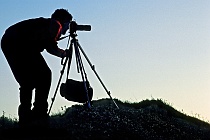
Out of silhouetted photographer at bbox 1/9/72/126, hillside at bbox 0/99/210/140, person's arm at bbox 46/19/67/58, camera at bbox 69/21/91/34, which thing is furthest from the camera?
hillside at bbox 0/99/210/140

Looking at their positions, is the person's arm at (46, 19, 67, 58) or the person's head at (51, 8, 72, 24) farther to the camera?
the person's head at (51, 8, 72, 24)

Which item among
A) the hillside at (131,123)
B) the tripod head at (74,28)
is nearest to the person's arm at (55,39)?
the tripod head at (74,28)

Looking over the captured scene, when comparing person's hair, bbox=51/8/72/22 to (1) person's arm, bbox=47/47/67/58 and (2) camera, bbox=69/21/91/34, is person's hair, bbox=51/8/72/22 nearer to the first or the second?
(1) person's arm, bbox=47/47/67/58

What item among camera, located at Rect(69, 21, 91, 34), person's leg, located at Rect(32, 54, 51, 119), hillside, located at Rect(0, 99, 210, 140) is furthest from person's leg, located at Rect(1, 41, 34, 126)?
camera, located at Rect(69, 21, 91, 34)

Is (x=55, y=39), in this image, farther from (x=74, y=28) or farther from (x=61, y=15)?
(x=74, y=28)

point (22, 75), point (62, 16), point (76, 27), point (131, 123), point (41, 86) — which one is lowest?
point (41, 86)

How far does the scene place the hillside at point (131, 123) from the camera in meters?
10.2

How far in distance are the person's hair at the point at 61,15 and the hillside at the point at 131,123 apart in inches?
90.1

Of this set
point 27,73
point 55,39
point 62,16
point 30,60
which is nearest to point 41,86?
point 27,73

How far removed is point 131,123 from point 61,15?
471 centimetres

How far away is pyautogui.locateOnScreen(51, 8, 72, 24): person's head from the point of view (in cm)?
773

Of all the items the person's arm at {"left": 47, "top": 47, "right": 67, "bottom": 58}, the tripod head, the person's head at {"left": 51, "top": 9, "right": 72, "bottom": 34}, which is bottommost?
the person's arm at {"left": 47, "top": 47, "right": 67, "bottom": 58}

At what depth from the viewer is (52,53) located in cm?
781

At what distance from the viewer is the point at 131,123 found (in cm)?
1152
